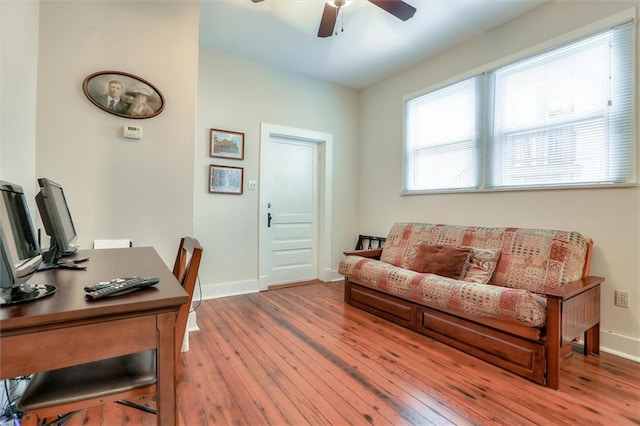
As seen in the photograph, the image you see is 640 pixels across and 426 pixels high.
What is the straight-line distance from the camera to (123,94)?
220 centimetres

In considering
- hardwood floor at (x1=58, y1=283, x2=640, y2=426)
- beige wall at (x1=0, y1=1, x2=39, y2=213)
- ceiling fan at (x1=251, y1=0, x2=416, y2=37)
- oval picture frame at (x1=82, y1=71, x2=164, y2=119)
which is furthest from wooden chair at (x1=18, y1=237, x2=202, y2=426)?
ceiling fan at (x1=251, y1=0, x2=416, y2=37)

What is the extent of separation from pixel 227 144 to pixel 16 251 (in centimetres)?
283

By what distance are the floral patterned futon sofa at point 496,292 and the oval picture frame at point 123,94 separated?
2.25 meters

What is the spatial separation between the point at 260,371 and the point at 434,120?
10.2 feet

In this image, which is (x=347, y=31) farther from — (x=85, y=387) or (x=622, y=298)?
(x=85, y=387)

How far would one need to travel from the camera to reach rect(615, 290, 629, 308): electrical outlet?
2191 millimetres

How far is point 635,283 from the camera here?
2.16 m

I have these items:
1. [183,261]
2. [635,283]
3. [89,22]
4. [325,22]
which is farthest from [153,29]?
[635,283]

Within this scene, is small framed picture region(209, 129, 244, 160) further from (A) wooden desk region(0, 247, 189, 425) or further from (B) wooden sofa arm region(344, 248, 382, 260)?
(A) wooden desk region(0, 247, 189, 425)

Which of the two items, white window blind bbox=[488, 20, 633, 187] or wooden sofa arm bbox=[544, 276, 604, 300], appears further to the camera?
white window blind bbox=[488, 20, 633, 187]

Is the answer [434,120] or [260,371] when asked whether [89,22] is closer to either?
[260,371]

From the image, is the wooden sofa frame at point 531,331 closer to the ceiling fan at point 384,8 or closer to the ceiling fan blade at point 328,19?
the ceiling fan at point 384,8

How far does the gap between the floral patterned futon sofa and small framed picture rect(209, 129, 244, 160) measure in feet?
5.94

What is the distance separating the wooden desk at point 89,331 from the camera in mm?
733
